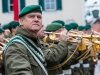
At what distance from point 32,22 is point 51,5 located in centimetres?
2369

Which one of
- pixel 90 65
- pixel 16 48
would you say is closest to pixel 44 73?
pixel 16 48

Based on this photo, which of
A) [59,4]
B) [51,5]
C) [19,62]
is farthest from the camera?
[51,5]

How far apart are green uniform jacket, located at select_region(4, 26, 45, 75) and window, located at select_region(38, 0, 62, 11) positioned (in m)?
23.3

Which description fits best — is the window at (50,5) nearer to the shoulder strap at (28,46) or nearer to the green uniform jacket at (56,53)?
the green uniform jacket at (56,53)

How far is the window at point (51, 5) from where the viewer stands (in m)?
28.5

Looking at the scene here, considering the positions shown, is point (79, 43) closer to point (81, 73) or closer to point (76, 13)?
point (81, 73)

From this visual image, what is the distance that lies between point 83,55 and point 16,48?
16.5ft

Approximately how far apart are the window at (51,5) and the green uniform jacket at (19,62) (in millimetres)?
23305

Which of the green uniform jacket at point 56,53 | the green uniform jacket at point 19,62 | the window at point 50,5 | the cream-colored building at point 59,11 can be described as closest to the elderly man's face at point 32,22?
the green uniform jacket at point 19,62

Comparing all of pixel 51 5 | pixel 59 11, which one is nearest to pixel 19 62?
pixel 59 11

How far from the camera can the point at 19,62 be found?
488cm

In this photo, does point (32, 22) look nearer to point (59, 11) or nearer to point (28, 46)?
point (28, 46)

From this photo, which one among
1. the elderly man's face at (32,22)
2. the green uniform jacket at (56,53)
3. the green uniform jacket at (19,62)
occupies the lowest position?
the green uniform jacket at (56,53)

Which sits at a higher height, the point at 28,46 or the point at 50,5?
the point at 28,46
